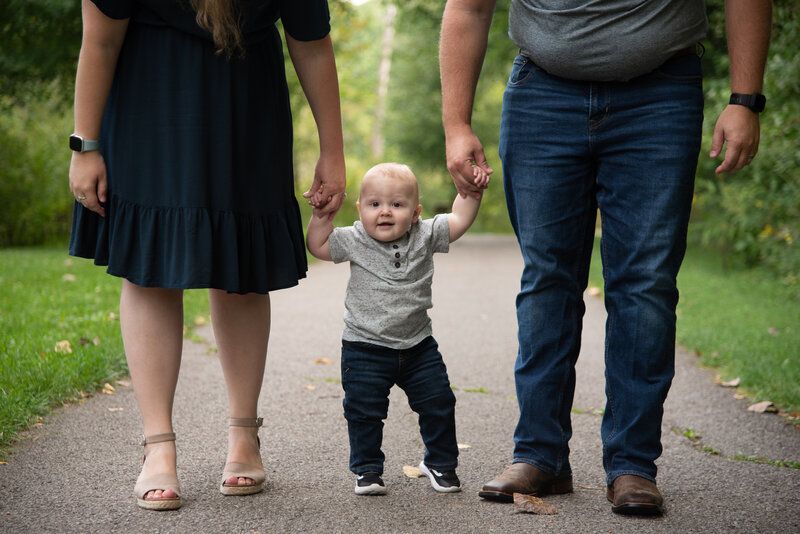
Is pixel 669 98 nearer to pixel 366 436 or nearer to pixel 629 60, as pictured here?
pixel 629 60

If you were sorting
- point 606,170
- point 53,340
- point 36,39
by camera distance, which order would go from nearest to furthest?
point 606,170 → point 53,340 → point 36,39

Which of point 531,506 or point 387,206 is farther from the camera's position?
point 387,206

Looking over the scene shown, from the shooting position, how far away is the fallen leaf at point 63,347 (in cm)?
431

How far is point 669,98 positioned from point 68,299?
5.27 m

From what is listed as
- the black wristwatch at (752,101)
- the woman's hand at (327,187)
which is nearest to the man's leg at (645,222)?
the black wristwatch at (752,101)

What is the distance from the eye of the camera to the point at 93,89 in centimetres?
241

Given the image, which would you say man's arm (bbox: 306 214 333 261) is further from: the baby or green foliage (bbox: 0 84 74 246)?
green foliage (bbox: 0 84 74 246)

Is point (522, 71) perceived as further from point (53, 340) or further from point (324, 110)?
point (53, 340)

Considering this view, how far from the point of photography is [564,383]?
2654 millimetres

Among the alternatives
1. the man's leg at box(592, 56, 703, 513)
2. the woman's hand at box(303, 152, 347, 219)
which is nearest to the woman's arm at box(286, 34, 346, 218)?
the woman's hand at box(303, 152, 347, 219)

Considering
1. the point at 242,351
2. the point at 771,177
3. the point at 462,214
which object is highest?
the point at 771,177

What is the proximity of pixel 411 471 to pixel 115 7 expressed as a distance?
1.78 m

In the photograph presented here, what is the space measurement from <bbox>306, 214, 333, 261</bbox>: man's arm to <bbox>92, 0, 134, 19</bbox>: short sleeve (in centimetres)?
83

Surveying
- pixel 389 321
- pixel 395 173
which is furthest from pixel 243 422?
pixel 395 173
